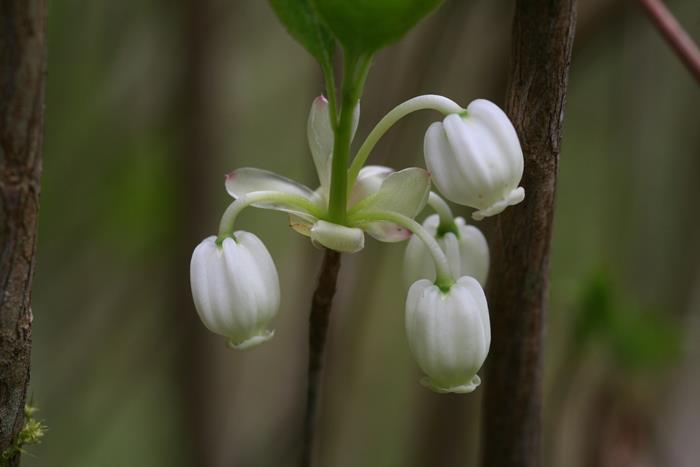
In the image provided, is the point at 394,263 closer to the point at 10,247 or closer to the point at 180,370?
the point at 180,370

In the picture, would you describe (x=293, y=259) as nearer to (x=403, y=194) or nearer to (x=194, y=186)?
(x=194, y=186)

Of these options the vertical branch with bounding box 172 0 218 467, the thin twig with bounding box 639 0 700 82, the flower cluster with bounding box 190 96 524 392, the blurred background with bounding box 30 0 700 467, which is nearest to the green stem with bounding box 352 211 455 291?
the flower cluster with bounding box 190 96 524 392

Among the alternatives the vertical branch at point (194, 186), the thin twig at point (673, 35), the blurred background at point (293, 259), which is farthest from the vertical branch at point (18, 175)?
the vertical branch at point (194, 186)

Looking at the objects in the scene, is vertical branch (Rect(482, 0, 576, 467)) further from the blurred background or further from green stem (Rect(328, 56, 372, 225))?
the blurred background

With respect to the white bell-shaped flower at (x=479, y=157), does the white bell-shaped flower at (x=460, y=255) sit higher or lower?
lower

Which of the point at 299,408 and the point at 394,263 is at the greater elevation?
the point at 394,263

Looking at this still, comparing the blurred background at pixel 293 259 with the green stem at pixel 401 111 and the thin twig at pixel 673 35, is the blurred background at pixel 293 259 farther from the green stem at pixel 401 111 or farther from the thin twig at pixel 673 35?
the green stem at pixel 401 111

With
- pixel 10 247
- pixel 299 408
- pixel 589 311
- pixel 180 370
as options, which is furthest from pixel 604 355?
pixel 10 247

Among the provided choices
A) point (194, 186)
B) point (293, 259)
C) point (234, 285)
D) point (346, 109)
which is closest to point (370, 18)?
point (346, 109)
